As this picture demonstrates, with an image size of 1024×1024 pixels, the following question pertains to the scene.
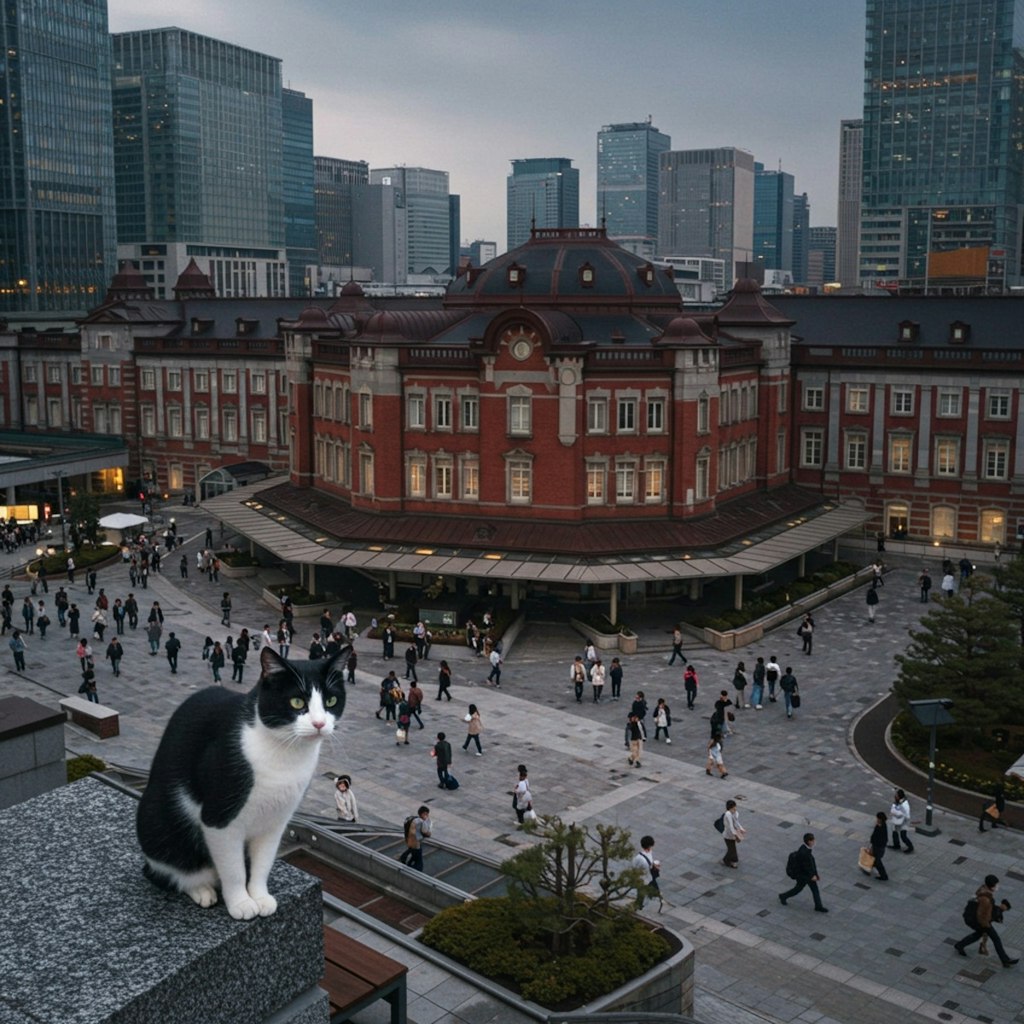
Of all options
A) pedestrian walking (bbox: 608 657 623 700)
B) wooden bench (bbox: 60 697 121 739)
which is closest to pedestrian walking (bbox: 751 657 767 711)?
pedestrian walking (bbox: 608 657 623 700)

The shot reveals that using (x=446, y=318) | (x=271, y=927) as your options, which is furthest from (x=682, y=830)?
(x=446, y=318)

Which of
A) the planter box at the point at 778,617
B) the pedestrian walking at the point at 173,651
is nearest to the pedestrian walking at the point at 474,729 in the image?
the pedestrian walking at the point at 173,651

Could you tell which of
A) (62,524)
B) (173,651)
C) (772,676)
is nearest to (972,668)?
(772,676)

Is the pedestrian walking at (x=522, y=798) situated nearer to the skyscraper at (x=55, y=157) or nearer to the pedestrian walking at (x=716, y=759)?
the pedestrian walking at (x=716, y=759)

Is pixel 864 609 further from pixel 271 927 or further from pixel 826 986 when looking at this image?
pixel 271 927

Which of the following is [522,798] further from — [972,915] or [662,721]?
[972,915]

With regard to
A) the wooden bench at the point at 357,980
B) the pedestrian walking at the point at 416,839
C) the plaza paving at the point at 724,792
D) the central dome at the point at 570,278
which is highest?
the central dome at the point at 570,278
